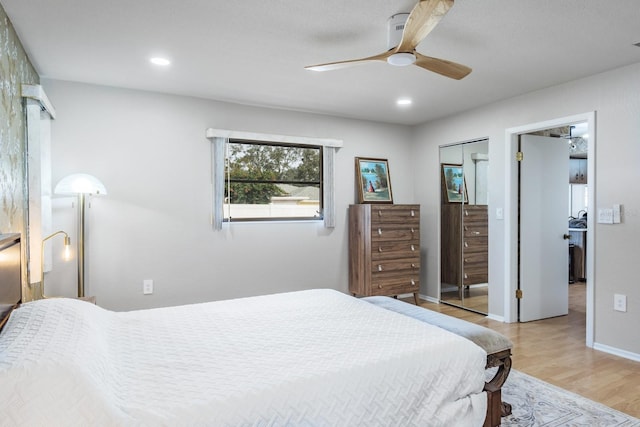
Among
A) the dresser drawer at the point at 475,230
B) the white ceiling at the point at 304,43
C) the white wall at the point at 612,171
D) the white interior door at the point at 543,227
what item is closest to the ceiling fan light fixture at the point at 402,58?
the white ceiling at the point at 304,43

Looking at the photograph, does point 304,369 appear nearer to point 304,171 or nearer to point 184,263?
point 184,263

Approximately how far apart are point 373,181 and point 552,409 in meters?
3.17

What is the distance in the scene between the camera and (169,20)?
7.61 feet

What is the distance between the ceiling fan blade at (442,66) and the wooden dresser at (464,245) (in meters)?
2.21

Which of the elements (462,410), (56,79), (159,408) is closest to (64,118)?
(56,79)

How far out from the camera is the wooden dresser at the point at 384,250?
4.44m

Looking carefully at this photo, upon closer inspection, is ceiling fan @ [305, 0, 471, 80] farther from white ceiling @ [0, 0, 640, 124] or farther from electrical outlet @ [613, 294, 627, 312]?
electrical outlet @ [613, 294, 627, 312]

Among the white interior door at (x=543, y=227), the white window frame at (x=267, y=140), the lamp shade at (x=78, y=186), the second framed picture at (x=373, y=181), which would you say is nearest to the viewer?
the lamp shade at (x=78, y=186)

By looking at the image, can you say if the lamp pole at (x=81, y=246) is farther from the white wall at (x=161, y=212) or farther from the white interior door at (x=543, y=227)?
the white interior door at (x=543, y=227)

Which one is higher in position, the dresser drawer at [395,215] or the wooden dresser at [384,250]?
the dresser drawer at [395,215]

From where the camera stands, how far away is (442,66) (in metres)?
2.47

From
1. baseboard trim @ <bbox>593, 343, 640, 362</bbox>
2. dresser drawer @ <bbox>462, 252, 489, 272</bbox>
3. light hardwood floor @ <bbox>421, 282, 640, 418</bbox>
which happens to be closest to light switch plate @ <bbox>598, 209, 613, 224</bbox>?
light hardwood floor @ <bbox>421, 282, 640, 418</bbox>

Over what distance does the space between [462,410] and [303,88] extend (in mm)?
2930

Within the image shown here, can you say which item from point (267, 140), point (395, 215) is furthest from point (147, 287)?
point (395, 215)
